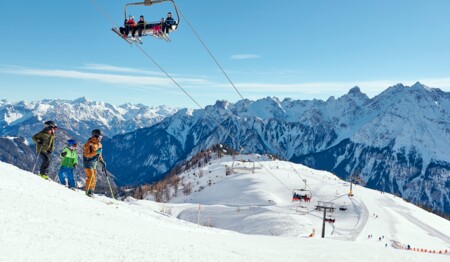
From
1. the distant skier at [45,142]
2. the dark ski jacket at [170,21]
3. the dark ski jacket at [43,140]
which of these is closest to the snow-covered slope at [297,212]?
the dark ski jacket at [170,21]

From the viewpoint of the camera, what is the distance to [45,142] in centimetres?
1941

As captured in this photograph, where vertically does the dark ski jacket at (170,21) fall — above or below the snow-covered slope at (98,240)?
above

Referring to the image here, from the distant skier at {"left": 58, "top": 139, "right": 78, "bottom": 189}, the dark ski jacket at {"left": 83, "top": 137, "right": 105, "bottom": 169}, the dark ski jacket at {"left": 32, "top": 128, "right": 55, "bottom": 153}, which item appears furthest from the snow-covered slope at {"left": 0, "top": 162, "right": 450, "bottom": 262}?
the distant skier at {"left": 58, "top": 139, "right": 78, "bottom": 189}

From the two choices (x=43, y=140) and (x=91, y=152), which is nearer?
(x=91, y=152)

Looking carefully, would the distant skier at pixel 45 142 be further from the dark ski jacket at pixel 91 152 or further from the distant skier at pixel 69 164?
the dark ski jacket at pixel 91 152

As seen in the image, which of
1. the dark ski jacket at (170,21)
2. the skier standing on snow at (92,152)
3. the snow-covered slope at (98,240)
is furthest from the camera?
the dark ski jacket at (170,21)

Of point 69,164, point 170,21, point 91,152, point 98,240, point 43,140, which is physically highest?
point 170,21

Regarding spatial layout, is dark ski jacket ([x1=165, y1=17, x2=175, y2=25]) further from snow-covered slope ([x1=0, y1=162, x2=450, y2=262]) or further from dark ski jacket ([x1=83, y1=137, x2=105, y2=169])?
snow-covered slope ([x1=0, y1=162, x2=450, y2=262])

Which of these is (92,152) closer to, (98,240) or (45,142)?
(45,142)

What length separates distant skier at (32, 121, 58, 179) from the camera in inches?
762

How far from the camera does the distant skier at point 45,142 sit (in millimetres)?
19344

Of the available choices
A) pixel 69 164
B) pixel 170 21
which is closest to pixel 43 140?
pixel 69 164

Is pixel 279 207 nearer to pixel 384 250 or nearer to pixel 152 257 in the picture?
pixel 384 250

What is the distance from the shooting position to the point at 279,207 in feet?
322
